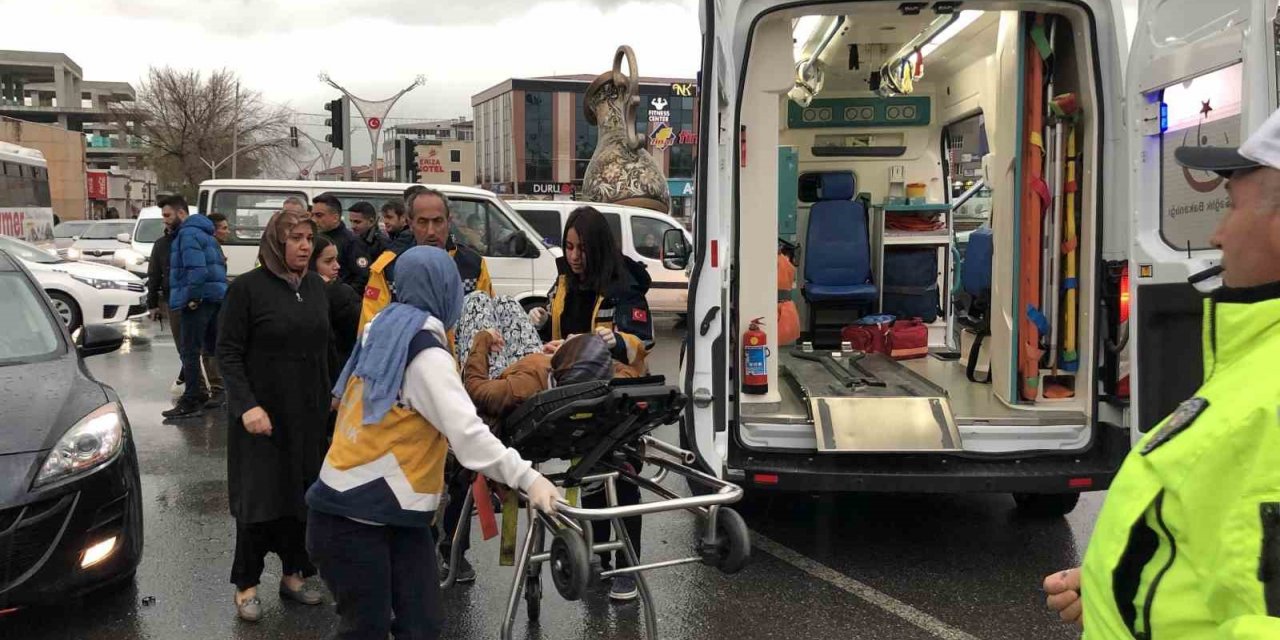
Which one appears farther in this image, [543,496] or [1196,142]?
[1196,142]

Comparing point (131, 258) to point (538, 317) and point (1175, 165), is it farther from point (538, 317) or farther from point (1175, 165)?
point (1175, 165)

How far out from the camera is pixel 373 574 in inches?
114

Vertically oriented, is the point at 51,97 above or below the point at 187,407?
above

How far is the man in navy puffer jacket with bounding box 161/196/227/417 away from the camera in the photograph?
7.71 metres

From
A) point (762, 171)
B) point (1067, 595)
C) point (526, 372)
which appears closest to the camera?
point (1067, 595)

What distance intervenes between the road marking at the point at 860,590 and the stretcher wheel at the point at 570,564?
6.04 feet

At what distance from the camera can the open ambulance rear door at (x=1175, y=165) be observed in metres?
3.59

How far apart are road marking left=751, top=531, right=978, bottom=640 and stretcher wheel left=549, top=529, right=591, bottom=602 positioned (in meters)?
1.84

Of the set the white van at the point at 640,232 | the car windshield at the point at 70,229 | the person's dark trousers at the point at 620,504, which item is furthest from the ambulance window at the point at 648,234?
the car windshield at the point at 70,229

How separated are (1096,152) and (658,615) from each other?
9.51 ft

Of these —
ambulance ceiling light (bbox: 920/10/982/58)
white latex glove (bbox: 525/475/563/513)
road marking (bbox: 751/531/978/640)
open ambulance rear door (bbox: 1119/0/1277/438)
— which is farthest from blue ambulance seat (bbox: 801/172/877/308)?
white latex glove (bbox: 525/475/563/513)

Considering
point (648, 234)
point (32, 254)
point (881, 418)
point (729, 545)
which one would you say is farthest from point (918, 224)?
point (32, 254)

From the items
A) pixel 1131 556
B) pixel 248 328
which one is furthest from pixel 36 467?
pixel 1131 556

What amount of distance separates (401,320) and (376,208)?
8.44 m
